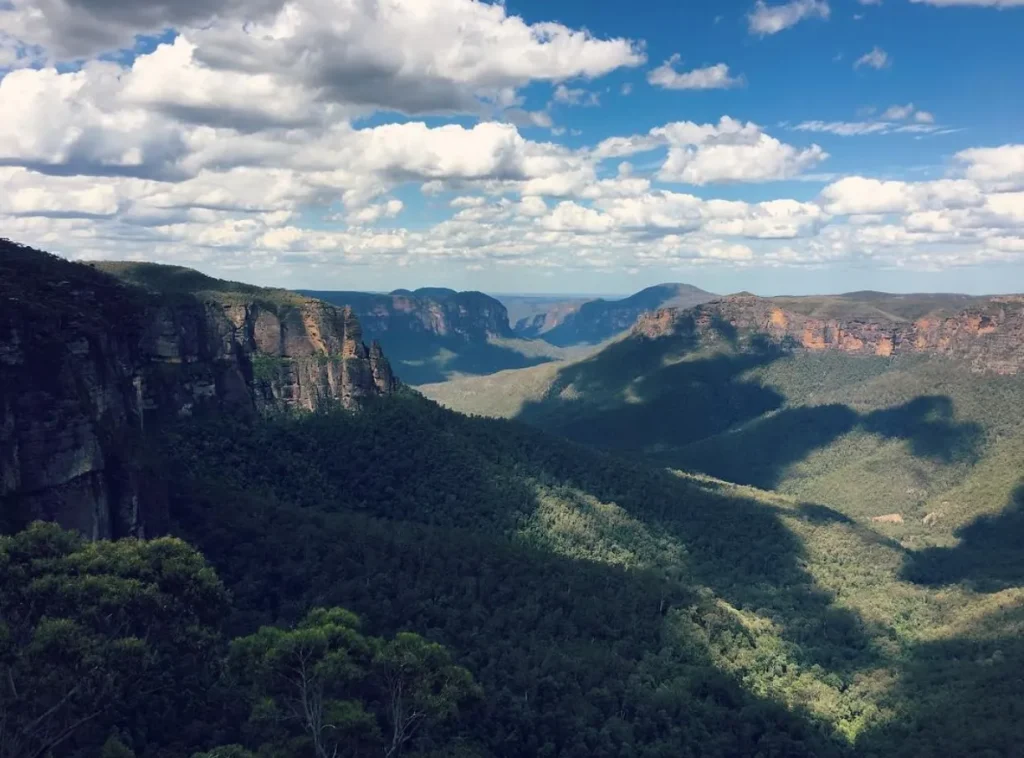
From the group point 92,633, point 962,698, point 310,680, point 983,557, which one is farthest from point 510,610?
point 983,557

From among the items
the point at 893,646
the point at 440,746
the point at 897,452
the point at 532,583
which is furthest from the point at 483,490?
the point at 897,452

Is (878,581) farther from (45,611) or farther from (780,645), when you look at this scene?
(45,611)

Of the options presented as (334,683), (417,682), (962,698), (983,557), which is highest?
(334,683)

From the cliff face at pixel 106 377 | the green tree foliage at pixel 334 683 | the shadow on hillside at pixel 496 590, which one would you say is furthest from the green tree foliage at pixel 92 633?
the cliff face at pixel 106 377

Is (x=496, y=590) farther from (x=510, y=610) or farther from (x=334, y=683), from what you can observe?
(x=334, y=683)

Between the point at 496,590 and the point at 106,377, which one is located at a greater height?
the point at 106,377
